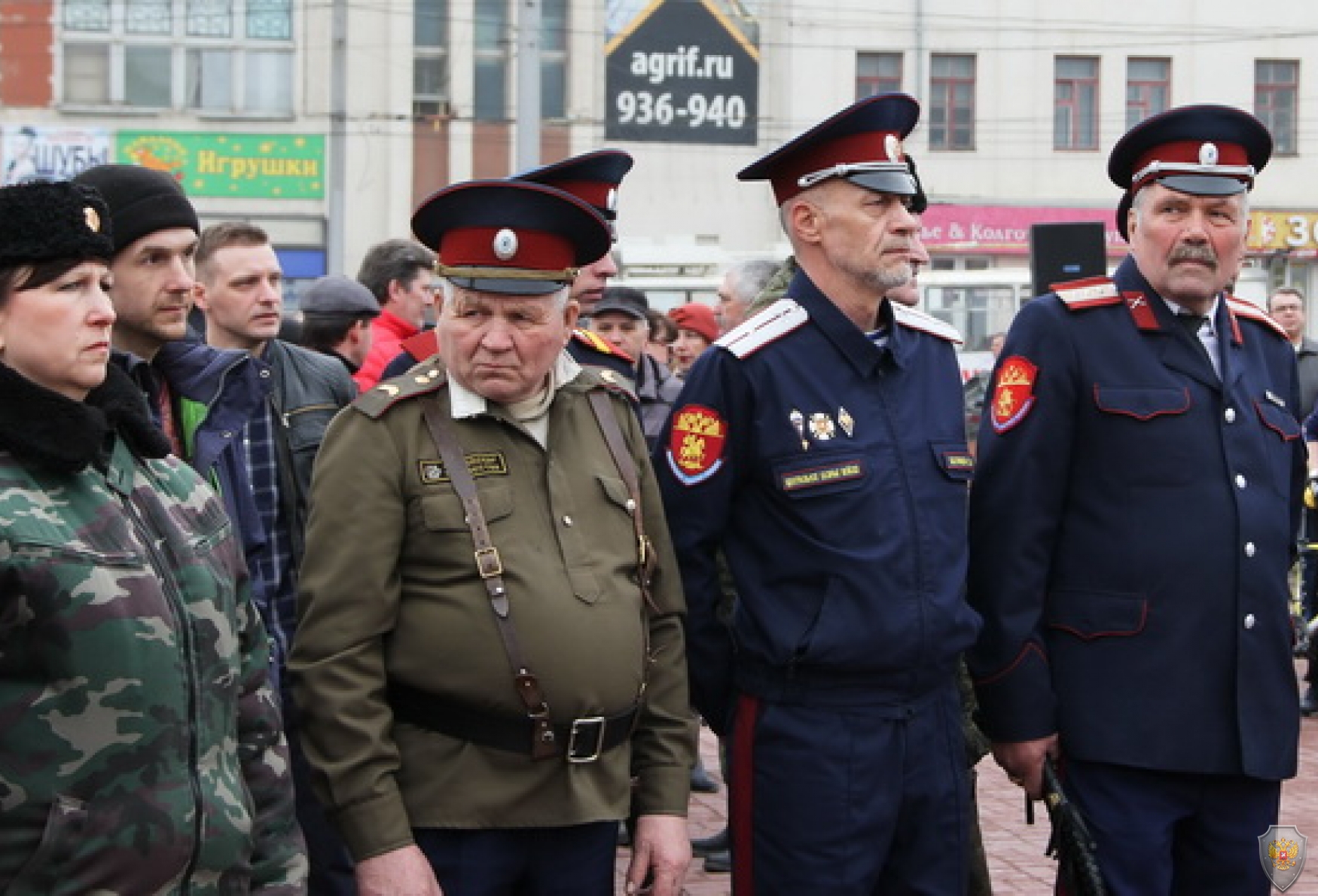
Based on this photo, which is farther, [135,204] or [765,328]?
[765,328]

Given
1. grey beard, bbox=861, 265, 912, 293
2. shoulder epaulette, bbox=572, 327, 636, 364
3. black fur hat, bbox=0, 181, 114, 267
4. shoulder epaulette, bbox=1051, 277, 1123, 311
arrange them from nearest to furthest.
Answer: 1. black fur hat, bbox=0, 181, 114, 267
2. grey beard, bbox=861, 265, 912, 293
3. shoulder epaulette, bbox=1051, 277, 1123, 311
4. shoulder epaulette, bbox=572, 327, 636, 364

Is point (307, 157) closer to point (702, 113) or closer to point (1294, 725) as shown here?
point (702, 113)

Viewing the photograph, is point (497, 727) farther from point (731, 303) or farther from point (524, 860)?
point (731, 303)

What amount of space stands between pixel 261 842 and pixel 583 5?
33600mm

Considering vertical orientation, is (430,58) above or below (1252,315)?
above

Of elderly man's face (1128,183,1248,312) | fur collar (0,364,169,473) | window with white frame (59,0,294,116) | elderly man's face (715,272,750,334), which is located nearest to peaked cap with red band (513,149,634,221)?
elderly man's face (1128,183,1248,312)

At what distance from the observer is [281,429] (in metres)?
4.50

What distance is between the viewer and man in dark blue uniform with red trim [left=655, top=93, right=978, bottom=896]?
4051mm

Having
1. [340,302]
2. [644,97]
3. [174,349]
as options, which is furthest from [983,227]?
[174,349]

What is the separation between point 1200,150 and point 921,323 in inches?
30.9

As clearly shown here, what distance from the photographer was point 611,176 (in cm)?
494

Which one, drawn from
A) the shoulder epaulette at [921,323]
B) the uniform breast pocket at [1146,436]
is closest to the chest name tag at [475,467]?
the shoulder epaulette at [921,323]

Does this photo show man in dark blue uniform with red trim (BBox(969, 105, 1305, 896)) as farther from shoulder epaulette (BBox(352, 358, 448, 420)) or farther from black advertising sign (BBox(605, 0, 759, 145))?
black advertising sign (BBox(605, 0, 759, 145))

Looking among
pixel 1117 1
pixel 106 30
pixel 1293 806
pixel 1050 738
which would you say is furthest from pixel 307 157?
pixel 1050 738
